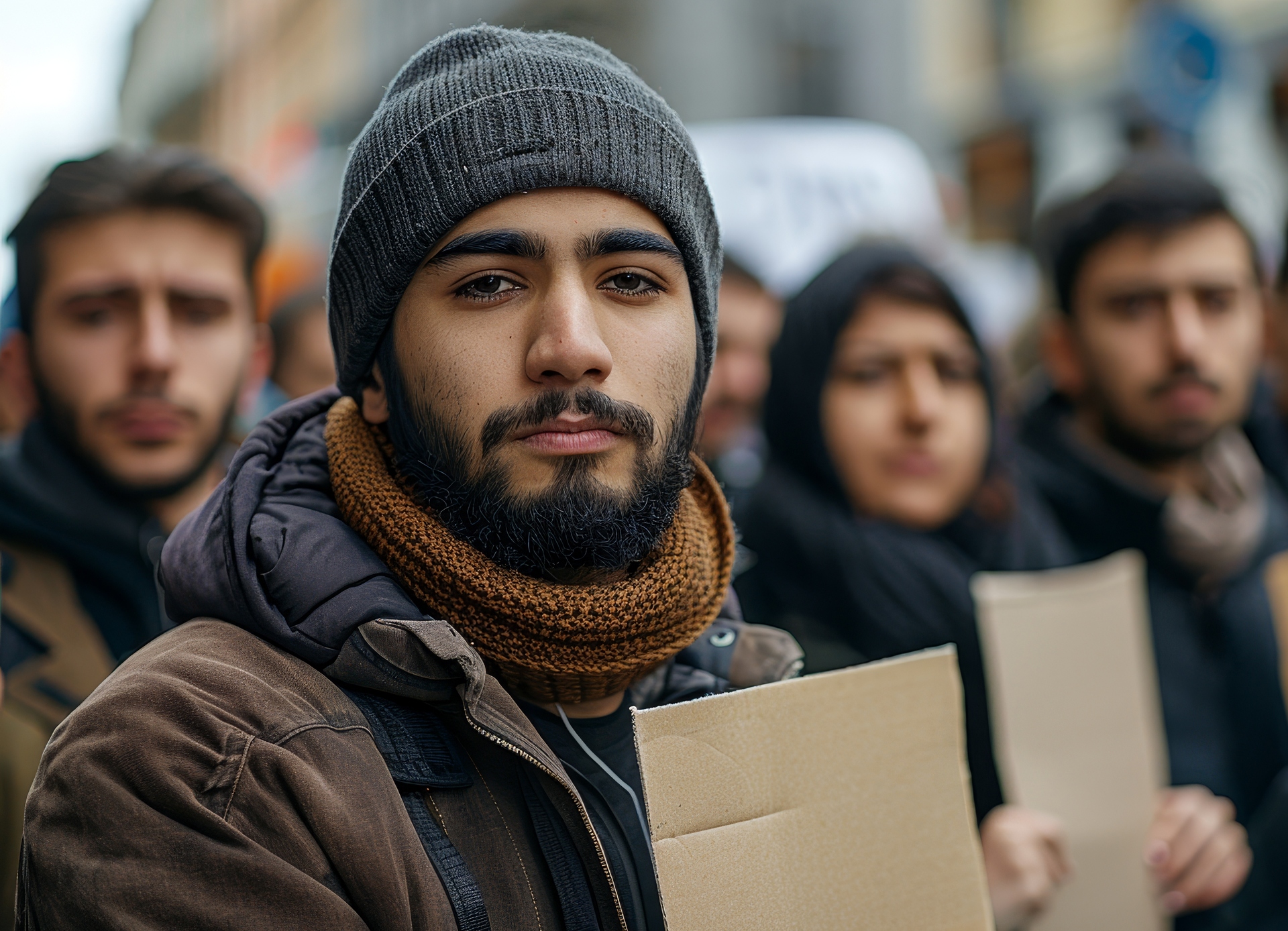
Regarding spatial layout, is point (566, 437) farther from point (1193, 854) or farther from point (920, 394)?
point (1193, 854)

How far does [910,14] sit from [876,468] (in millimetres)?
17285

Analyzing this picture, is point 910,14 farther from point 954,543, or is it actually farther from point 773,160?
point 954,543

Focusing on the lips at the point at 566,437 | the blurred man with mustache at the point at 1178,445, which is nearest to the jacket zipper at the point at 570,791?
the lips at the point at 566,437

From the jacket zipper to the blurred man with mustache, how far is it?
1.93 m

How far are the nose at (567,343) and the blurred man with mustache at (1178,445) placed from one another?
2073 mm

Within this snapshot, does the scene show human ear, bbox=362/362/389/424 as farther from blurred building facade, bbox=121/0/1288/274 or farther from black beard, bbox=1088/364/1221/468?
blurred building facade, bbox=121/0/1288/274

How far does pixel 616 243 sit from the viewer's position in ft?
5.08

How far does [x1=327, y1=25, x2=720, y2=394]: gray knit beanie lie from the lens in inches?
60.2

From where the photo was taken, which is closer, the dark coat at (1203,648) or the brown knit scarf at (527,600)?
the brown knit scarf at (527,600)

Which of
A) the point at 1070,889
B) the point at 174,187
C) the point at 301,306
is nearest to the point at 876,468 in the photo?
the point at 1070,889

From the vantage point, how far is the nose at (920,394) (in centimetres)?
284

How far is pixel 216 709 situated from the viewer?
50.8 inches

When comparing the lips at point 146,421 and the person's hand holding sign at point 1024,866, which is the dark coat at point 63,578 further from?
the person's hand holding sign at point 1024,866

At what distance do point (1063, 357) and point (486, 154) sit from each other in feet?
7.96
